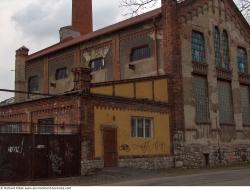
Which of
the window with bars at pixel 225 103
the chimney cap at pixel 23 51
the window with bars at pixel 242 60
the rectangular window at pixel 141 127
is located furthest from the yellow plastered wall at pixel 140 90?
the chimney cap at pixel 23 51

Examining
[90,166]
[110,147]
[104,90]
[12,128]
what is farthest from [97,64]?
[90,166]


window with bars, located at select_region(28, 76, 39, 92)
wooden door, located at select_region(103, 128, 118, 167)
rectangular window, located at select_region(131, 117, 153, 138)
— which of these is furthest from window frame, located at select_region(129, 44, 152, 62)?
window with bars, located at select_region(28, 76, 39, 92)

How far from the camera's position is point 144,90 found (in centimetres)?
2800

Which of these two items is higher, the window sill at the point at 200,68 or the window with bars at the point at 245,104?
the window sill at the point at 200,68

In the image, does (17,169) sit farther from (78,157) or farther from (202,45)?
(202,45)

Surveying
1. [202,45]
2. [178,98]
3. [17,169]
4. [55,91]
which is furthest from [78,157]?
[55,91]

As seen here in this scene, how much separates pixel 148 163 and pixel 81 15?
92.7 feet

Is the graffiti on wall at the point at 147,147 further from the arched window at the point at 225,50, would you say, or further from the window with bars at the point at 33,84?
the window with bars at the point at 33,84

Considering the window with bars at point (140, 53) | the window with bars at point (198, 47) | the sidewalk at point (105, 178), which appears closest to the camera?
the sidewalk at point (105, 178)

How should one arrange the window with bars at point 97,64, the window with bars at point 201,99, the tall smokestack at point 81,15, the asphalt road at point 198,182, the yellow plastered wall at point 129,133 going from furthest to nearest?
the tall smokestack at point 81,15
the window with bars at point 97,64
the window with bars at point 201,99
the yellow plastered wall at point 129,133
the asphalt road at point 198,182

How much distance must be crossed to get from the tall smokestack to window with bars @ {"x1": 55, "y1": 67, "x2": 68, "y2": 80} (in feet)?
39.3

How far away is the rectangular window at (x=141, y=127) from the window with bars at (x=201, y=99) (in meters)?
5.08

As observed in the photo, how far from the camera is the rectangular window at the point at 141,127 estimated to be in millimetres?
25188

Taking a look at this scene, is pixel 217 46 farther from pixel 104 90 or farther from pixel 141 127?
pixel 141 127
